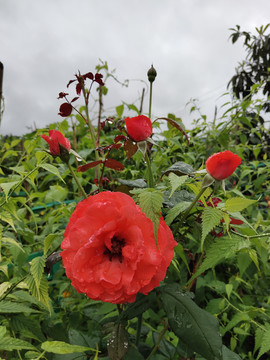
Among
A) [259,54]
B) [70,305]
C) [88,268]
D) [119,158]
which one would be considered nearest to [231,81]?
[259,54]

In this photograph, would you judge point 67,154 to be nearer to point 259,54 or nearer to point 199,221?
point 199,221

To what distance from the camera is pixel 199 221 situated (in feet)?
1.61

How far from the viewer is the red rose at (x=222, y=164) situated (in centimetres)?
39

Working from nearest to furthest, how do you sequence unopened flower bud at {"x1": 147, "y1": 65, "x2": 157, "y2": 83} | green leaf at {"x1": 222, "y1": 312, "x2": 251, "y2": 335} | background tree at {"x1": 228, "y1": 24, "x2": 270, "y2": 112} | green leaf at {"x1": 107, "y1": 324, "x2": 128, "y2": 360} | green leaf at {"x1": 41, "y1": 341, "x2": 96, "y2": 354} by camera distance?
green leaf at {"x1": 41, "y1": 341, "x2": 96, "y2": 354}, green leaf at {"x1": 107, "y1": 324, "x2": 128, "y2": 360}, unopened flower bud at {"x1": 147, "y1": 65, "x2": 157, "y2": 83}, green leaf at {"x1": 222, "y1": 312, "x2": 251, "y2": 335}, background tree at {"x1": 228, "y1": 24, "x2": 270, "y2": 112}

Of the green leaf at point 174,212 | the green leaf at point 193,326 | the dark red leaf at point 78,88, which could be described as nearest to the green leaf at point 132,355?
the green leaf at point 193,326

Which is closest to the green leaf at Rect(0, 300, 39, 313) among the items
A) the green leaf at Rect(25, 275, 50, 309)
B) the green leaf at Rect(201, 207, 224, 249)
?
the green leaf at Rect(25, 275, 50, 309)

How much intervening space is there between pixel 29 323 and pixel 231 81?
3.79 m

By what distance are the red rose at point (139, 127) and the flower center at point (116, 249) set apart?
0.17 metres

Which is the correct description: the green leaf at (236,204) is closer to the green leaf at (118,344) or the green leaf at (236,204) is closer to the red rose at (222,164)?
the red rose at (222,164)

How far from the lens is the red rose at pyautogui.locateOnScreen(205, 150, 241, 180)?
15.4 inches

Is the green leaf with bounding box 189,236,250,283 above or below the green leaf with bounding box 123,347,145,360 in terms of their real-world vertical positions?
above

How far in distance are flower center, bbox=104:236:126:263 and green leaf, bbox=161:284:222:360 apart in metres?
0.11

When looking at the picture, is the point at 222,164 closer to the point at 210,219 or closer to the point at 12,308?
the point at 210,219

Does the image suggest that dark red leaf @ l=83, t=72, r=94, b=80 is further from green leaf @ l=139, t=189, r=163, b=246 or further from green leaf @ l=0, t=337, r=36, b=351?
green leaf @ l=0, t=337, r=36, b=351
